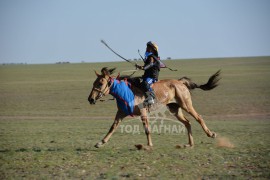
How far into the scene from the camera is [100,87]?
10.7m

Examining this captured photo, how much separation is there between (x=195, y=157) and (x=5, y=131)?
9466 mm

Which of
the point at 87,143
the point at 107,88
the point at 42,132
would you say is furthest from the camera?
the point at 42,132

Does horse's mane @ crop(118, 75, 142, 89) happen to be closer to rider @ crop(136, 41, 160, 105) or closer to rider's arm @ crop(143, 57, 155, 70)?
Answer: rider @ crop(136, 41, 160, 105)

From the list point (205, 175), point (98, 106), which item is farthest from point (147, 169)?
point (98, 106)

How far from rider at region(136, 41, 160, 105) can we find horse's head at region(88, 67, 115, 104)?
90 cm

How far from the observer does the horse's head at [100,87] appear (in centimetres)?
1062

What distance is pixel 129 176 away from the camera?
26.8 ft

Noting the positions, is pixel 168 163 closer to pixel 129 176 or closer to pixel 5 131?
pixel 129 176

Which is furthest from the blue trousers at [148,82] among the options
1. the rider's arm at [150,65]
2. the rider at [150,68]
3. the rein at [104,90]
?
the rein at [104,90]

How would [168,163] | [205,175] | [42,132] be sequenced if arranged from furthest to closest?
[42,132]
[168,163]
[205,175]

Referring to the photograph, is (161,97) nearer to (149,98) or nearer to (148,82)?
(149,98)

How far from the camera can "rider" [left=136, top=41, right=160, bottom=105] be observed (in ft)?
36.5
